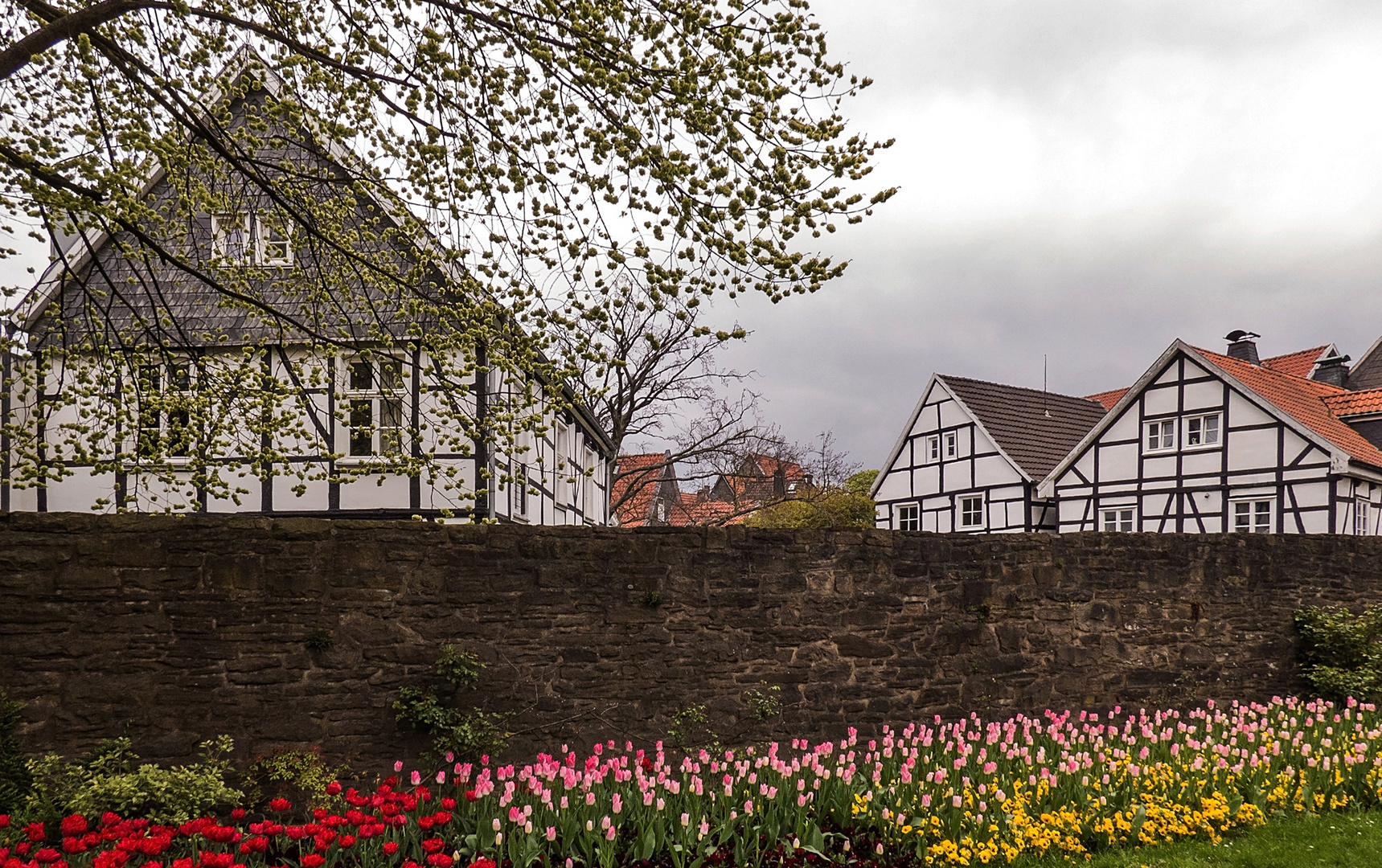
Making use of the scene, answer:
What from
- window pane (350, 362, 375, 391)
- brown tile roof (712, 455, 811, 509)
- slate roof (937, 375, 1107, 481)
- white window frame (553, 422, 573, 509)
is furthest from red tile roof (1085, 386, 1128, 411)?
window pane (350, 362, 375, 391)

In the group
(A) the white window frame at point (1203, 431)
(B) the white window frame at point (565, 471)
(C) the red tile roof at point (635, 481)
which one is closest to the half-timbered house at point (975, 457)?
(A) the white window frame at point (1203, 431)

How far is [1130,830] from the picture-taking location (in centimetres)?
529

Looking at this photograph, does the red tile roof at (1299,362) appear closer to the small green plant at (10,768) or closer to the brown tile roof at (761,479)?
the brown tile roof at (761,479)

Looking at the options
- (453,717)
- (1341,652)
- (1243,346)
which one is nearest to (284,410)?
(453,717)

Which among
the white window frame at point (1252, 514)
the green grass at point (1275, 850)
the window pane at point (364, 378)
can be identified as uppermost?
the window pane at point (364, 378)

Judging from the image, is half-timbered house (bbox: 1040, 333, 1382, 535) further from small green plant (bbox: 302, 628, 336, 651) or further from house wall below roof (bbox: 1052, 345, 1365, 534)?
small green plant (bbox: 302, 628, 336, 651)

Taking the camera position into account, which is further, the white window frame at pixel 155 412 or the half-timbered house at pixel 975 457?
the half-timbered house at pixel 975 457

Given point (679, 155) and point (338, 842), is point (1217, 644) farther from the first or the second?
point (338, 842)

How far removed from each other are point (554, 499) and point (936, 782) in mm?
13034

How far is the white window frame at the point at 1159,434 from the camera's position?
64.1ft

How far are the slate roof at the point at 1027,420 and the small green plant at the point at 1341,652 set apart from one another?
12.6 m

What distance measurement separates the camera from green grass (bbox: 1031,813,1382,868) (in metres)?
4.94

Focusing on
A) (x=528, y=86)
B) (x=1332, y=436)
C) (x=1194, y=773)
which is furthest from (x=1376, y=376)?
(x=528, y=86)

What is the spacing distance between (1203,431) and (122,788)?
64.7 feet
